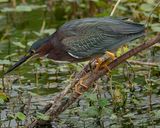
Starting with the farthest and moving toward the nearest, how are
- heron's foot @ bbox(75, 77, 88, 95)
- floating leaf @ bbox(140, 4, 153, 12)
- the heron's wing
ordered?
floating leaf @ bbox(140, 4, 153, 12), the heron's wing, heron's foot @ bbox(75, 77, 88, 95)

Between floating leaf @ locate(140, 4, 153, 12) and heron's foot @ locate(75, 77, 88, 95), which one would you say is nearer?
heron's foot @ locate(75, 77, 88, 95)

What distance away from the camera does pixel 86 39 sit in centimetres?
529

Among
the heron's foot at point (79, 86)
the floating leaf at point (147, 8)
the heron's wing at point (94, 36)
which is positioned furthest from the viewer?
the floating leaf at point (147, 8)

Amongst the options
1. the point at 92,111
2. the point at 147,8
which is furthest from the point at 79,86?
the point at 147,8

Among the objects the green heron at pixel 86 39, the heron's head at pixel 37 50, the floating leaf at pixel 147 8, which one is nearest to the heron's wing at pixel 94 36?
the green heron at pixel 86 39

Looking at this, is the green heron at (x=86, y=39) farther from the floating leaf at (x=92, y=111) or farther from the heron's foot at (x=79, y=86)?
the floating leaf at (x=92, y=111)

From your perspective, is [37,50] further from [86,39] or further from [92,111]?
[92,111]

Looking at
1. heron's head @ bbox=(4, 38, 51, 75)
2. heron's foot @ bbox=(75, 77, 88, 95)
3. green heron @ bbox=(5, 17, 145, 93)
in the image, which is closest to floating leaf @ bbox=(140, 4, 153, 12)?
green heron @ bbox=(5, 17, 145, 93)

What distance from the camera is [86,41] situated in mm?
5289

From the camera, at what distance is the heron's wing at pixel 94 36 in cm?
520

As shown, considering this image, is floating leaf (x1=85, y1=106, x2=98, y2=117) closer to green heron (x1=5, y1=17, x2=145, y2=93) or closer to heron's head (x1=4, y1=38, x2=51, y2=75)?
green heron (x1=5, y1=17, x2=145, y2=93)

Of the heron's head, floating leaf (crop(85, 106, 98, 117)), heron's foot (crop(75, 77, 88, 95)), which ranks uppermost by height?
the heron's head

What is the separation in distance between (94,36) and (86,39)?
0.07 metres

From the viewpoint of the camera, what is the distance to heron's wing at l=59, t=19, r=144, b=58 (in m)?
5.20
